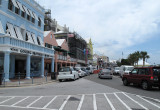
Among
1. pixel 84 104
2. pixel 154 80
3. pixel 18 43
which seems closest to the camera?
pixel 84 104

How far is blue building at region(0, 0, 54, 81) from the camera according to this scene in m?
16.2

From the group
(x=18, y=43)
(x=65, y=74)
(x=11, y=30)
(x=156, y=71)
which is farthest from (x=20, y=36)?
(x=156, y=71)

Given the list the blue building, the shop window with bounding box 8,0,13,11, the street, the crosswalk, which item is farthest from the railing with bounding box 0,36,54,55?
the crosswalk

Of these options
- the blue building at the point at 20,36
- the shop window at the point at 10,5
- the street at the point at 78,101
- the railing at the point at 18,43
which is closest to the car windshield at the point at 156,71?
the street at the point at 78,101

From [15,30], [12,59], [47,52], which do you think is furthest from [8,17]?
[47,52]

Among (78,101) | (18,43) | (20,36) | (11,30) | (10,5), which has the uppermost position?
(10,5)

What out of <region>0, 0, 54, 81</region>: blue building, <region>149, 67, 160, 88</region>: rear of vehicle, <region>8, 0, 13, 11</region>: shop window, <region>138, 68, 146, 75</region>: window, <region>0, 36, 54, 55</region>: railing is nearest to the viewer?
<region>149, 67, 160, 88</region>: rear of vehicle

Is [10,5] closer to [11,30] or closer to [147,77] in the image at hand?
[11,30]

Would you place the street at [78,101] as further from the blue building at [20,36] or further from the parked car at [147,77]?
the blue building at [20,36]

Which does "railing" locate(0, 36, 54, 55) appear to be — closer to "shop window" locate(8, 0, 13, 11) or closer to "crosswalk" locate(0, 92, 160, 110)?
"shop window" locate(8, 0, 13, 11)

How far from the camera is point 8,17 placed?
1838 centimetres

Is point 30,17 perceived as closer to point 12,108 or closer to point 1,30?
point 1,30

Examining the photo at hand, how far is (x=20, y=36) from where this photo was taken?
19906mm

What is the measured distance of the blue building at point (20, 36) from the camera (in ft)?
53.0
